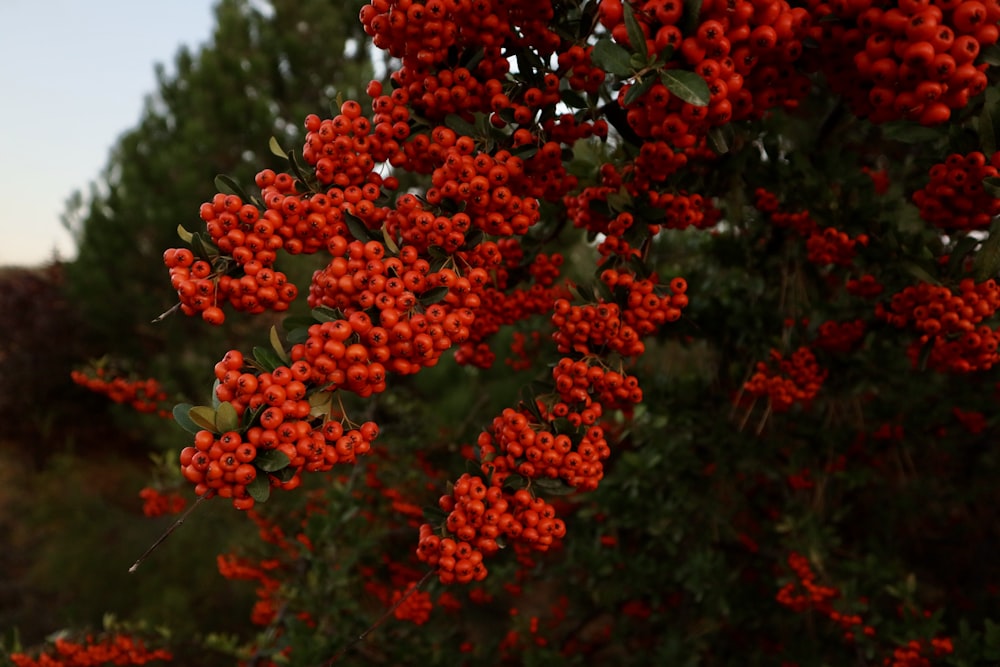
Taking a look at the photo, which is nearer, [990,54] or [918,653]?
[990,54]

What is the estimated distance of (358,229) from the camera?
42.1 inches

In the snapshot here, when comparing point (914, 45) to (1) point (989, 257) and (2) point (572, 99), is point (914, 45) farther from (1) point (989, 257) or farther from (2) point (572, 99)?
(1) point (989, 257)

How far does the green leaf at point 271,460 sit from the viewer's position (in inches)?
35.5

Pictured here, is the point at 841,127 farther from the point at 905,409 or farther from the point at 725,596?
the point at 725,596

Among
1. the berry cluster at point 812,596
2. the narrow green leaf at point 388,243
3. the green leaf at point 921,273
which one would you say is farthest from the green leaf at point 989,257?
the berry cluster at point 812,596

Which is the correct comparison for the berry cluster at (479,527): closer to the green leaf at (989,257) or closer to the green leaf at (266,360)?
the green leaf at (266,360)

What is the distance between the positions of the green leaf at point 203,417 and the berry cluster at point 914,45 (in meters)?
1.16

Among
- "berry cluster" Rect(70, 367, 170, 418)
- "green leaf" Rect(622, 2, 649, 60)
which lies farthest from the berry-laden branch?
"berry cluster" Rect(70, 367, 170, 418)

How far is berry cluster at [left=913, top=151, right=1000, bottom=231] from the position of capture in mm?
1172

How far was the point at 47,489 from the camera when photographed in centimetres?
841

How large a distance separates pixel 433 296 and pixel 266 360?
31 cm

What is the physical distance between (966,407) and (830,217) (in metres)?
1.74

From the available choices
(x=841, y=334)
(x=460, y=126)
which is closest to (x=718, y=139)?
(x=460, y=126)

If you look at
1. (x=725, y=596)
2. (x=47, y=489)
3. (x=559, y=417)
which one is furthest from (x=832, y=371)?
(x=47, y=489)
